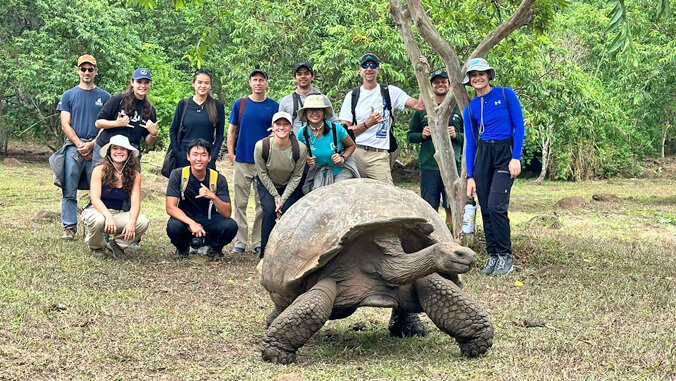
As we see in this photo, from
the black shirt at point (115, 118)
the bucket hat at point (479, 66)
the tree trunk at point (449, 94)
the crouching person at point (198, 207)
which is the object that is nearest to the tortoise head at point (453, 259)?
the bucket hat at point (479, 66)

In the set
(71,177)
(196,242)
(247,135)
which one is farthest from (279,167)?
(71,177)

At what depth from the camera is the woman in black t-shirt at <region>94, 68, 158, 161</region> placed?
659cm

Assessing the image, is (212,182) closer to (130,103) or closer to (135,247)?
(135,247)

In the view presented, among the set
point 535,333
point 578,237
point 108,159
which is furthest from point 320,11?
point 535,333

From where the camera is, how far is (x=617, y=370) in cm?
331

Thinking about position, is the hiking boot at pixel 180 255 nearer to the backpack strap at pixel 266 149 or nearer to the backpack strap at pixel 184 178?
the backpack strap at pixel 184 178

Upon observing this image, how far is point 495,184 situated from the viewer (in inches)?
224

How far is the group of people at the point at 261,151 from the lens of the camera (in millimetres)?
5660

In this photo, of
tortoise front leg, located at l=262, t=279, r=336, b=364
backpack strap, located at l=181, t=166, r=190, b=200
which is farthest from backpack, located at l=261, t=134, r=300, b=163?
tortoise front leg, located at l=262, t=279, r=336, b=364

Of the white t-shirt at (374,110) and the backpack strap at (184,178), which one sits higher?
the white t-shirt at (374,110)

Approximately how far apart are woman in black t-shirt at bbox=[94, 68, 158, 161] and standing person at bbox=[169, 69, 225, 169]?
228 mm

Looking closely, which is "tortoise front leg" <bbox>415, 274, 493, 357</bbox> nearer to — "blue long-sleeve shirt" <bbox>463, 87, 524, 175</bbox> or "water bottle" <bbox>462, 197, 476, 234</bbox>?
"blue long-sleeve shirt" <bbox>463, 87, 524, 175</bbox>

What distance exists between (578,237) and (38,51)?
41.8ft

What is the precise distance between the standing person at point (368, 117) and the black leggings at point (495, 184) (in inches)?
28.7
